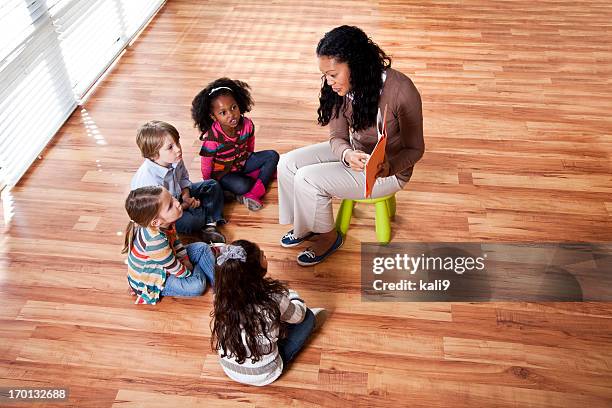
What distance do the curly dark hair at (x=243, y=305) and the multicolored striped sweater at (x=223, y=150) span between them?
92 centimetres

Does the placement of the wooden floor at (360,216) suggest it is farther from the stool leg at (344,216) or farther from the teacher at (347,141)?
the teacher at (347,141)

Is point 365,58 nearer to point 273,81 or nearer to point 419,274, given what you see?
point 419,274

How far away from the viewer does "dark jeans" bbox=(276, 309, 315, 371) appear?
2.10 m

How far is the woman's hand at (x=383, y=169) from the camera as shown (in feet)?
7.11

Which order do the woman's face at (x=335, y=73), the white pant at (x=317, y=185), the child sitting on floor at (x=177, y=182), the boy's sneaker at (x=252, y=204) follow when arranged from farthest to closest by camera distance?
the boy's sneaker at (x=252, y=204)
the child sitting on floor at (x=177, y=182)
the white pant at (x=317, y=185)
the woman's face at (x=335, y=73)

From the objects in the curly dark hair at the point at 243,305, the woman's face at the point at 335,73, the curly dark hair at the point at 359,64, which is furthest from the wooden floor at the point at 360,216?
the woman's face at the point at 335,73

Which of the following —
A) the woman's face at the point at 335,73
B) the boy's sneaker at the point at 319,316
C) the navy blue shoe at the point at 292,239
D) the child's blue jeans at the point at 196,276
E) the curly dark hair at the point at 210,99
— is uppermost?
the woman's face at the point at 335,73

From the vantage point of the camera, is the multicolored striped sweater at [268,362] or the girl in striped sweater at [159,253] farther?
the girl in striped sweater at [159,253]

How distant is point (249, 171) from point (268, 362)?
112cm

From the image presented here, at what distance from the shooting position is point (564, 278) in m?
2.42

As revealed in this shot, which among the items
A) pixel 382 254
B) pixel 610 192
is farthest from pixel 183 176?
pixel 610 192

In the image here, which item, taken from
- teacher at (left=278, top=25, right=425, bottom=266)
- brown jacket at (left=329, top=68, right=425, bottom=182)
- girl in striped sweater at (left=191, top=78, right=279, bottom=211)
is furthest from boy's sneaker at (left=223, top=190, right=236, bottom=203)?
brown jacket at (left=329, top=68, right=425, bottom=182)

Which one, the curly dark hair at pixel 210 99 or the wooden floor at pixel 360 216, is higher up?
the curly dark hair at pixel 210 99

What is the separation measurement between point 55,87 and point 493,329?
2.61 m
